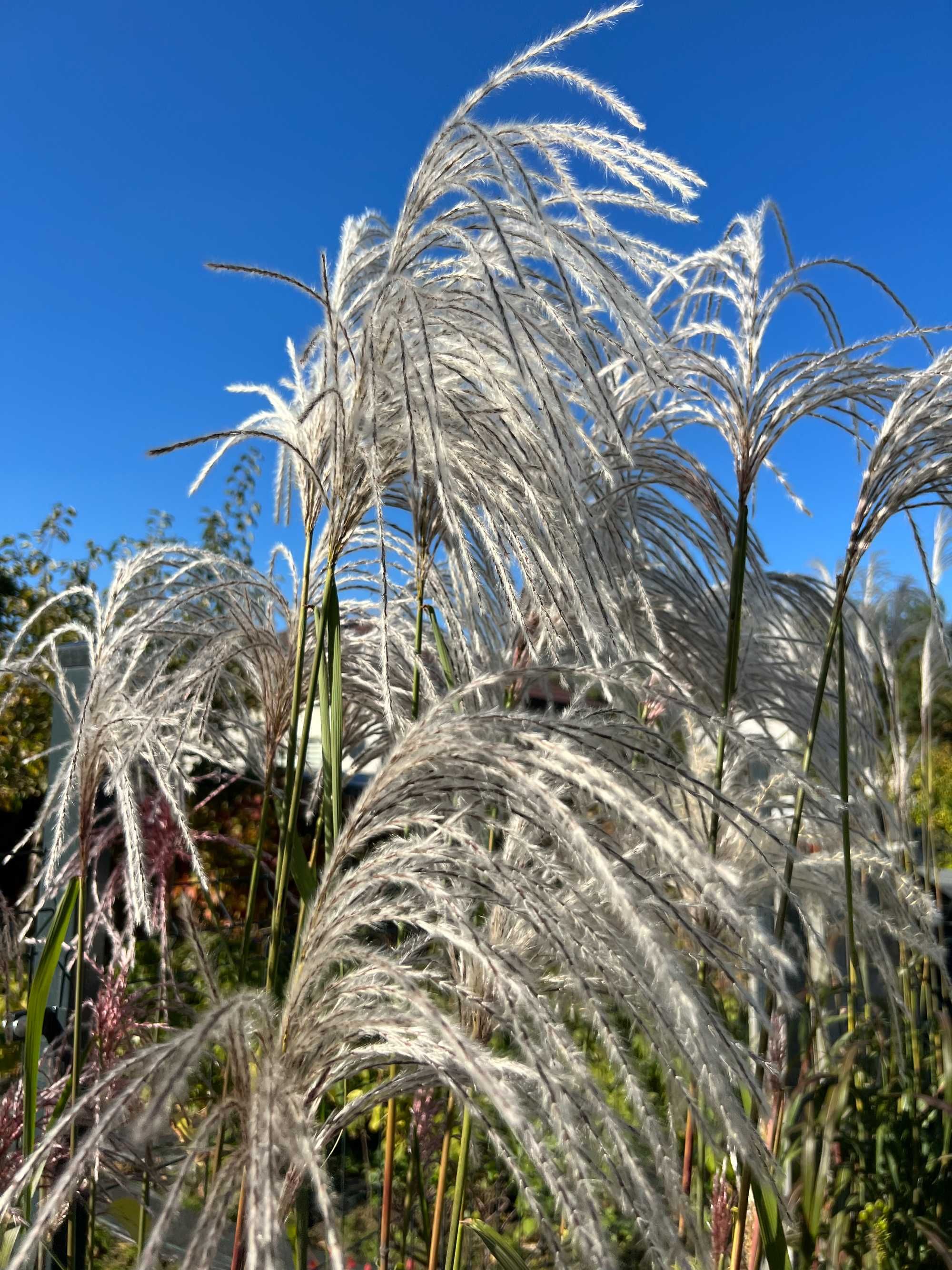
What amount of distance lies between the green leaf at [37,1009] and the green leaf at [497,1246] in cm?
56

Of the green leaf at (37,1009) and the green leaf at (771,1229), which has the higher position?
the green leaf at (37,1009)

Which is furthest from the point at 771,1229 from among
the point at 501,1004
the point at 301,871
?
the point at 301,871

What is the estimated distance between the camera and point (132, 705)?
139 centimetres

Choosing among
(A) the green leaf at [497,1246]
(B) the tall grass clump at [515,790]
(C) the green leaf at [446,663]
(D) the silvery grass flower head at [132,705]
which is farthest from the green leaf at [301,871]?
(A) the green leaf at [497,1246]

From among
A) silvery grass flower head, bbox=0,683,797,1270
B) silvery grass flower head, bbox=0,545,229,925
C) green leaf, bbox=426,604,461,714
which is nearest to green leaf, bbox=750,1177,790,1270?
silvery grass flower head, bbox=0,683,797,1270

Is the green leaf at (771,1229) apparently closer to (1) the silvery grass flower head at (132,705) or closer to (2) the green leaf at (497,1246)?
(2) the green leaf at (497,1246)

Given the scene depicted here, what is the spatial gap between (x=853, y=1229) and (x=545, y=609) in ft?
5.89

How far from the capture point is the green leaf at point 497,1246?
1.28 metres

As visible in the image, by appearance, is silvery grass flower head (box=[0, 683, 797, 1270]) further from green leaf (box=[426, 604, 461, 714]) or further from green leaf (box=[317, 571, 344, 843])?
green leaf (box=[426, 604, 461, 714])

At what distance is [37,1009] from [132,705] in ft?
1.33

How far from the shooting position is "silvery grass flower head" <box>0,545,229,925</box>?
52.2 inches

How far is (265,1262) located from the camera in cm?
69

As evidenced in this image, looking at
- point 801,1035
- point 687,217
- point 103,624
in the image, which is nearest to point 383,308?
point 687,217

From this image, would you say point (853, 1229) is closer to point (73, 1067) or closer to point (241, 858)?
point (73, 1067)
